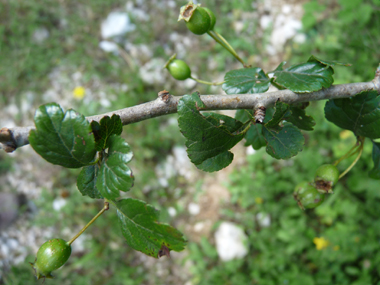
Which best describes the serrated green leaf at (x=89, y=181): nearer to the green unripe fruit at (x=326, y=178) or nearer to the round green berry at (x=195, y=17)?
the round green berry at (x=195, y=17)

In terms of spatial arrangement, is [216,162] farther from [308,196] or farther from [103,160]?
[308,196]

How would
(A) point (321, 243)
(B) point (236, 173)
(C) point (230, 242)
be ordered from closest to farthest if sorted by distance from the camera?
(A) point (321, 243)
(C) point (230, 242)
(B) point (236, 173)

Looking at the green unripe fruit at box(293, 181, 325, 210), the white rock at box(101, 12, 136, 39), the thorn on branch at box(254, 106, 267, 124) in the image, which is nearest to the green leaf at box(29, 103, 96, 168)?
the thorn on branch at box(254, 106, 267, 124)

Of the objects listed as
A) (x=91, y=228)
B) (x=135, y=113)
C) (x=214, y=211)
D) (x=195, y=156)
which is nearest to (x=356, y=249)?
(x=214, y=211)

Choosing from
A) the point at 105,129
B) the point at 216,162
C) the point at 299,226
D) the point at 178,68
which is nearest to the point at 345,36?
the point at 299,226

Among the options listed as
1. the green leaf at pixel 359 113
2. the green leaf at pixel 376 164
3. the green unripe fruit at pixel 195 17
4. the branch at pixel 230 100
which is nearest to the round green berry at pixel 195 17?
the green unripe fruit at pixel 195 17

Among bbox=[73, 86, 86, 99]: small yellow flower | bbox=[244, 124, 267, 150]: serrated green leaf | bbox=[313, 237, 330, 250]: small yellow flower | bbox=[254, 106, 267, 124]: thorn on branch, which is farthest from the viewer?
bbox=[73, 86, 86, 99]: small yellow flower

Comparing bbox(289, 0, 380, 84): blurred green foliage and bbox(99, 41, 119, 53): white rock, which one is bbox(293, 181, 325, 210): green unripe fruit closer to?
bbox(289, 0, 380, 84): blurred green foliage
